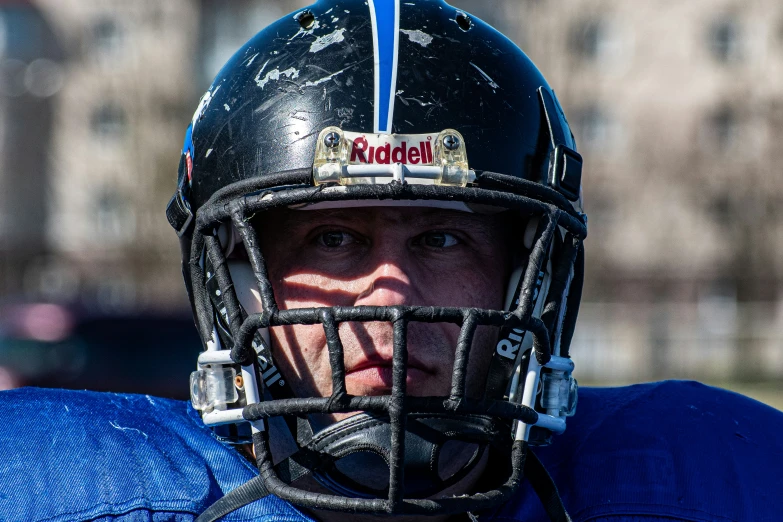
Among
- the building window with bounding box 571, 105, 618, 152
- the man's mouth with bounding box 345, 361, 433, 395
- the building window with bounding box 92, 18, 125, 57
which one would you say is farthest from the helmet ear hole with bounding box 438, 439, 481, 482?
the building window with bounding box 92, 18, 125, 57

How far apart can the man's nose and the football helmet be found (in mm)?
99

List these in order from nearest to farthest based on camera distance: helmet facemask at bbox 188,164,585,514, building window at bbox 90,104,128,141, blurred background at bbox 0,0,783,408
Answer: helmet facemask at bbox 188,164,585,514, blurred background at bbox 0,0,783,408, building window at bbox 90,104,128,141

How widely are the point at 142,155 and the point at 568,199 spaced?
15.2m

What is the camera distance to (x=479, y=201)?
5.40 ft

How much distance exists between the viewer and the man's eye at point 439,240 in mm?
1782

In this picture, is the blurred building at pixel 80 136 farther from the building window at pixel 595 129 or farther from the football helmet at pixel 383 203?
the football helmet at pixel 383 203

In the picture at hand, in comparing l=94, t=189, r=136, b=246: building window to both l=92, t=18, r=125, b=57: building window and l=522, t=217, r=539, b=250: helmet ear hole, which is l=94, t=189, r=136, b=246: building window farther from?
l=522, t=217, r=539, b=250: helmet ear hole

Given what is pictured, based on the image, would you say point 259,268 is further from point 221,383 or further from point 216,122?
point 216,122

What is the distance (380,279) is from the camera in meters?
1.68

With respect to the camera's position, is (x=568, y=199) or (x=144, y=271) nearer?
(x=568, y=199)

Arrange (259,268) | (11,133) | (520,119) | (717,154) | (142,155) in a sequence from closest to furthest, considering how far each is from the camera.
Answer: (259,268)
(520,119)
(142,155)
(717,154)
(11,133)

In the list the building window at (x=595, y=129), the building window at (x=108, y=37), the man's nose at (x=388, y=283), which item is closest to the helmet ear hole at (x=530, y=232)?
the man's nose at (x=388, y=283)

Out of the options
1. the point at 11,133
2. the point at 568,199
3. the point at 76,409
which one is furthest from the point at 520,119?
the point at 11,133

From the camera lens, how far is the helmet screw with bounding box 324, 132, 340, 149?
5.47 feet
